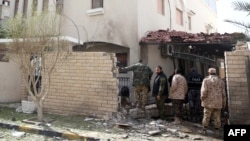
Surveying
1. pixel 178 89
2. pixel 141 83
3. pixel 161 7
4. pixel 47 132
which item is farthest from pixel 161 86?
pixel 161 7

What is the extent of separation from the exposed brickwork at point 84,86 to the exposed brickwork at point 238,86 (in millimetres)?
Result: 3112

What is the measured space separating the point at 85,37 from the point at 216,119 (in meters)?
6.80

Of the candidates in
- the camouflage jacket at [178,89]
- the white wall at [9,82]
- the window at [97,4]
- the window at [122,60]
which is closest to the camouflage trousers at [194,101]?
the camouflage jacket at [178,89]

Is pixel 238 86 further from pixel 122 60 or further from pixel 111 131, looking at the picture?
pixel 122 60

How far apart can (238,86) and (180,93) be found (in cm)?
164

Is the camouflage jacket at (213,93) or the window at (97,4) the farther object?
the window at (97,4)

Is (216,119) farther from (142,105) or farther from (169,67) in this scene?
(169,67)

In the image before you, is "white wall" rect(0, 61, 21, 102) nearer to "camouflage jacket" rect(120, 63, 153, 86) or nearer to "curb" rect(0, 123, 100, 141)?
"curb" rect(0, 123, 100, 141)

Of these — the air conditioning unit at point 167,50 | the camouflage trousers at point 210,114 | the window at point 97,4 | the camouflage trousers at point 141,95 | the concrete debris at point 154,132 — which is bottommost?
the concrete debris at point 154,132

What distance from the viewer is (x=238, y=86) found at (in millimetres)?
6227

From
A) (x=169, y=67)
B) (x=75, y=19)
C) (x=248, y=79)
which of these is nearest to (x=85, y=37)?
(x=75, y=19)

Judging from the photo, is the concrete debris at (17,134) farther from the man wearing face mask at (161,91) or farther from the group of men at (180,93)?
the man wearing face mask at (161,91)

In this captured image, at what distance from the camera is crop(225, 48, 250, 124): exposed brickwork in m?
6.18

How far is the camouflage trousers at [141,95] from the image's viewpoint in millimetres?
7816
